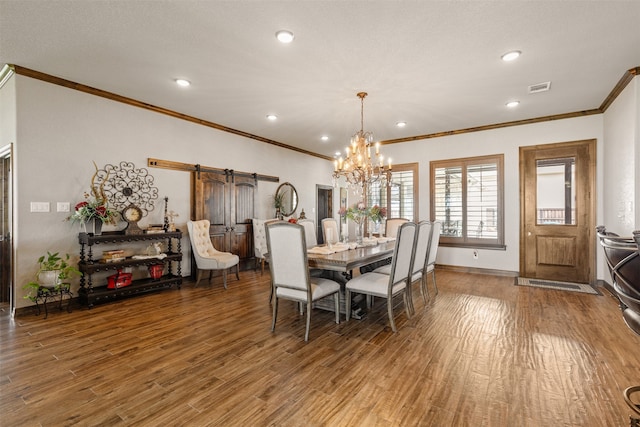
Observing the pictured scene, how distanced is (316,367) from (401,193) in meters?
5.04

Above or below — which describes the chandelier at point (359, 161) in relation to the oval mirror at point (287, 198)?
above

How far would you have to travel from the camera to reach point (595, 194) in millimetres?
4770

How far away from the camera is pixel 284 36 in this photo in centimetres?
273

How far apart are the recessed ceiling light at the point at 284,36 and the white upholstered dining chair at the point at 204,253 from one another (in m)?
3.08

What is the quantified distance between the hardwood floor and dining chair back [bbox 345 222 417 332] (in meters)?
0.33

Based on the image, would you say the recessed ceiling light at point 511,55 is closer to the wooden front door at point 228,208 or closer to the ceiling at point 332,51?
the ceiling at point 332,51

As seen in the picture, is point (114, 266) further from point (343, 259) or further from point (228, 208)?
point (343, 259)

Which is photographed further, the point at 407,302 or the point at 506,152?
the point at 506,152

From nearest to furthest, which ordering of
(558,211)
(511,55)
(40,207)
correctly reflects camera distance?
(511,55), (40,207), (558,211)

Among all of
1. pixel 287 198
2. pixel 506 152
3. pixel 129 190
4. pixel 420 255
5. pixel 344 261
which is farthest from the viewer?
pixel 287 198

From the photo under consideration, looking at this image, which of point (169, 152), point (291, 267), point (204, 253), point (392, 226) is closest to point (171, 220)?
point (204, 253)

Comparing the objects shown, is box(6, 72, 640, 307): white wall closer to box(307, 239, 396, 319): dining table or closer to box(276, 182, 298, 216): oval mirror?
box(276, 182, 298, 216): oval mirror

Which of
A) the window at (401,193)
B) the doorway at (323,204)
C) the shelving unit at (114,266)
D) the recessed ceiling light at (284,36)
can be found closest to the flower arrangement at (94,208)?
the shelving unit at (114,266)

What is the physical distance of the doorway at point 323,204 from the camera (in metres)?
8.16
